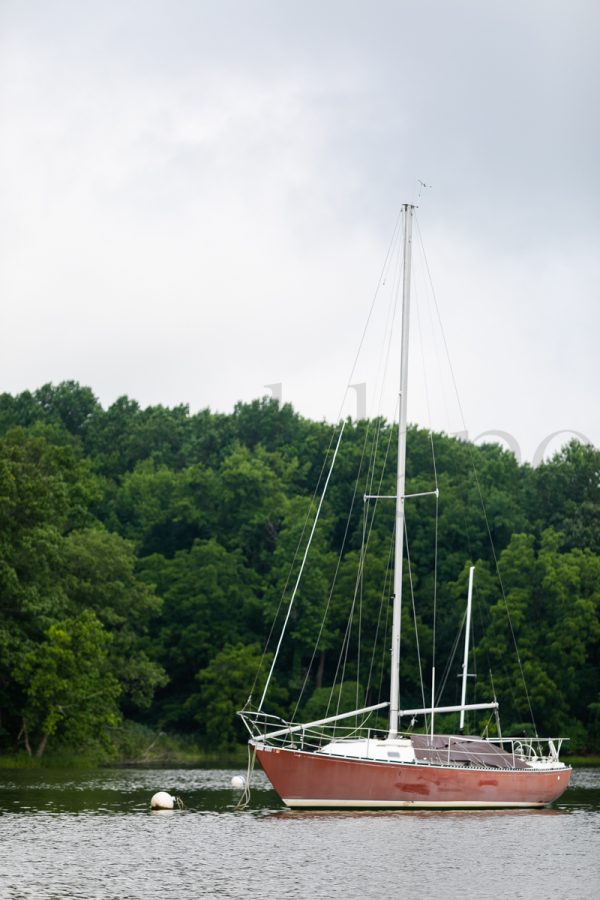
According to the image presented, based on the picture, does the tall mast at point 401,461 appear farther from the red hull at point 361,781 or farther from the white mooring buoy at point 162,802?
the white mooring buoy at point 162,802

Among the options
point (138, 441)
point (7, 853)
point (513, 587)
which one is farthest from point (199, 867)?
point (138, 441)

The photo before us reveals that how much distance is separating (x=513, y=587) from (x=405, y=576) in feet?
32.6

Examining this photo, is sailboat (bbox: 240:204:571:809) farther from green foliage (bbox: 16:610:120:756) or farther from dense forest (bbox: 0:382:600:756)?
green foliage (bbox: 16:610:120:756)

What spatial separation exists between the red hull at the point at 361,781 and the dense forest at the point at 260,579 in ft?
94.5

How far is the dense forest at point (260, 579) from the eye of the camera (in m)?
75.9

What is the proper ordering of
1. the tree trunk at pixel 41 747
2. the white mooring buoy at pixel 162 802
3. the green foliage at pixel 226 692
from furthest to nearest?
1. the green foliage at pixel 226 692
2. the tree trunk at pixel 41 747
3. the white mooring buoy at pixel 162 802

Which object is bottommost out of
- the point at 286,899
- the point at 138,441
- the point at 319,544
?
the point at 286,899

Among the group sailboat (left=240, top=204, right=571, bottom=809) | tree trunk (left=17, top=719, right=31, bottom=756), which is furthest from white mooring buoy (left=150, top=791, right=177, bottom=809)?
tree trunk (left=17, top=719, right=31, bottom=756)

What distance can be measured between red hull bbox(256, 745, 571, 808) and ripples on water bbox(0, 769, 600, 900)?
49 centimetres

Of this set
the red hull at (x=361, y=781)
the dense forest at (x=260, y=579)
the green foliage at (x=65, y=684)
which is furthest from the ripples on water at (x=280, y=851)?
the dense forest at (x=260, y=579)

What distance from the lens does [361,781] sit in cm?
4397

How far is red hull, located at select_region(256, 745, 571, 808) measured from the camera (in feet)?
144

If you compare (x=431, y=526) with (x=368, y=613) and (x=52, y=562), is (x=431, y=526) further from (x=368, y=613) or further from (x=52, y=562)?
(x=52, y=562)

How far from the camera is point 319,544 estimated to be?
109 meters
